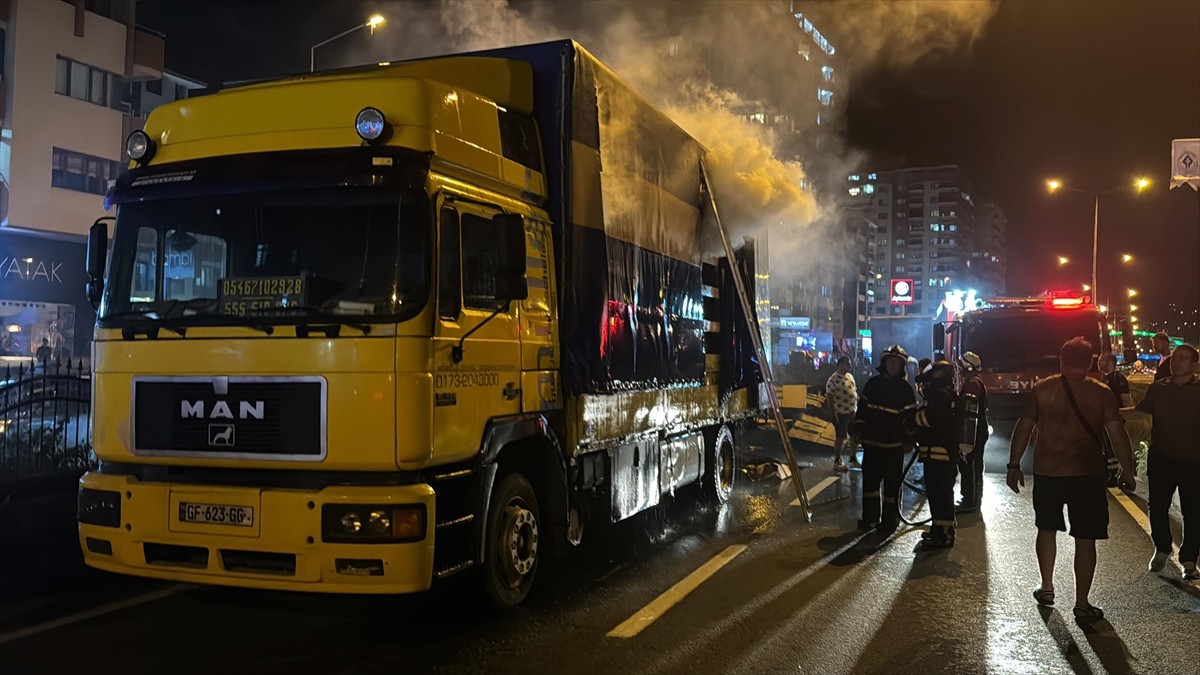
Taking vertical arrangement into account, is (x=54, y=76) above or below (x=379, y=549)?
above

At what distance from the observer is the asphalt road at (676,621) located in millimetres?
4996

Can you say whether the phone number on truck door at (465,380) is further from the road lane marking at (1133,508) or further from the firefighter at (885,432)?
the road lane marking at (1133,508)

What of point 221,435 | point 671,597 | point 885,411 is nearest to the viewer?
point 221,435

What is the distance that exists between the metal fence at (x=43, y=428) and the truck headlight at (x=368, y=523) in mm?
6526

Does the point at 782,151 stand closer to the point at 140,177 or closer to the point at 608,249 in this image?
the point at 608,249

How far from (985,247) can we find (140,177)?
179 m

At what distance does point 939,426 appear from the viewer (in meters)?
8.50

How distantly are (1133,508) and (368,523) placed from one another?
360 inches

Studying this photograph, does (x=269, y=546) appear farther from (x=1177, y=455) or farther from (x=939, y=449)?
(x=1177, y=455)

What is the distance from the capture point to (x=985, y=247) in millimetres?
168375

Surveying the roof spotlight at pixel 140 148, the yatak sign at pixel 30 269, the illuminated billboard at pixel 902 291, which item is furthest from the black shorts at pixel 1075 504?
the illuminated billboard at pixel 902 291

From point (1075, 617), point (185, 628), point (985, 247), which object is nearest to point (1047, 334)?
point (1075, 617)

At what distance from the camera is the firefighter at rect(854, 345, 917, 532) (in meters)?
8.62

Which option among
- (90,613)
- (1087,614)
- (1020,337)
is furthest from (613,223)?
(1020,337)
